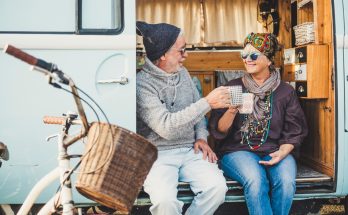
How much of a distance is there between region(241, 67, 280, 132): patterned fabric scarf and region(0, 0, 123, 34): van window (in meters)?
1.21

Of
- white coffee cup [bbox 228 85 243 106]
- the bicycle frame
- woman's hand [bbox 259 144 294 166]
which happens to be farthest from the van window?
woman's hand [bbox 259 144 294 166]

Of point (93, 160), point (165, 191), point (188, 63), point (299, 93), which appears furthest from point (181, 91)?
point (188, 63)

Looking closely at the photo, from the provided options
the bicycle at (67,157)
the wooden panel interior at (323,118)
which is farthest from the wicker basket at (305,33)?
the bicycle at (67,157)

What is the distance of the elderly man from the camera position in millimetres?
3463

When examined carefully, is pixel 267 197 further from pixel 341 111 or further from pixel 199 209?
pixel 341 111

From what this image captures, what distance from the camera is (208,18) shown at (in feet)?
23.1

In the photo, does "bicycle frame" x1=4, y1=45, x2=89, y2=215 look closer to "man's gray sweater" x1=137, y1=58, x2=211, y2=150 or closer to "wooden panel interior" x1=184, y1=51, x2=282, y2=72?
"man's gray sweater" x1=137, y1=58, x2=211, y2=150

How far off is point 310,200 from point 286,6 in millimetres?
2322

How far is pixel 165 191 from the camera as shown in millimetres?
3357

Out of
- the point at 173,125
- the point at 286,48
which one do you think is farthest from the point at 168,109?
the point at 286,48

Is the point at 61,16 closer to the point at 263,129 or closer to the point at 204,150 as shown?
the point at 204,150

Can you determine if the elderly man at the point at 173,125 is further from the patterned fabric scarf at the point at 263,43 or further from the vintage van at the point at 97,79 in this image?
the patterned fabric scarf at the point at 263,43

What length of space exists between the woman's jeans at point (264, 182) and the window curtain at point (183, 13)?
3.27 m

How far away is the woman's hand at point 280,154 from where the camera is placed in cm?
385
